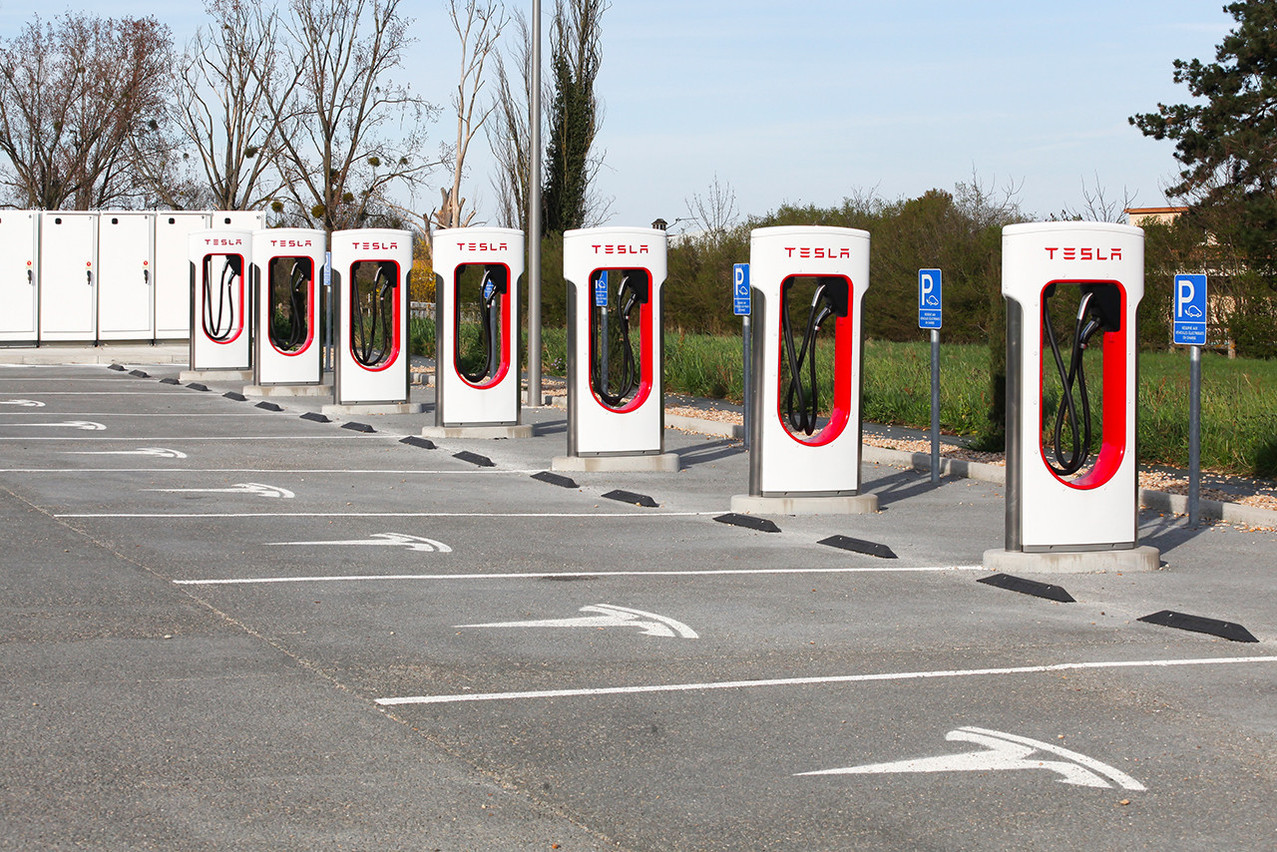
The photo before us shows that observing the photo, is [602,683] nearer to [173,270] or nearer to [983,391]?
[983,391]

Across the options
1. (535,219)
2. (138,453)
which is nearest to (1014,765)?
(138,453)

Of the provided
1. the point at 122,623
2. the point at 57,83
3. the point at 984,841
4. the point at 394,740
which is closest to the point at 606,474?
the point at 122,623

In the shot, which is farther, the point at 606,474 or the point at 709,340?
the point at 709,340

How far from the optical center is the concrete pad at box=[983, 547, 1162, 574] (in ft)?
30.7

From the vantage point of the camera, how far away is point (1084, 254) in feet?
30.8

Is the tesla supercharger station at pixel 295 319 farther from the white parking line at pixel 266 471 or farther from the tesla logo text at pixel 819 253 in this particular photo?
the tesla logo text at pixel 819 253

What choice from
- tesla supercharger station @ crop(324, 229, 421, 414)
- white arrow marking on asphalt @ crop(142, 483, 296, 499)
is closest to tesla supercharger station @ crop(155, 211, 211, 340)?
tesla supercharger station @ crop(324, 229, 421, 414)

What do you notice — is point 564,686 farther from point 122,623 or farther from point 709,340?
point 709,340

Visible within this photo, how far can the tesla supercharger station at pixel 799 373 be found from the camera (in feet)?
38.3

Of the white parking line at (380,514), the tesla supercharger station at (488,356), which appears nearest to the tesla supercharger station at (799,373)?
the white parking line at (380,514)

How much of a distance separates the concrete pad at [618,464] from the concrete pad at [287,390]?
10122 mm

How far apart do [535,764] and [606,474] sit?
914 centimetres

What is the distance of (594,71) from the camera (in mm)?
38719

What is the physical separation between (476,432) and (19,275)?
62.1 feet
